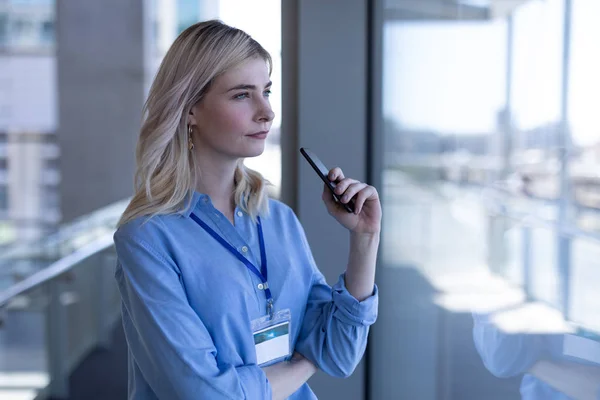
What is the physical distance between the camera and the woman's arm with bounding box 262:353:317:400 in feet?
5.04

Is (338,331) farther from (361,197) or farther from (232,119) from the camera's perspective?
(232,119)

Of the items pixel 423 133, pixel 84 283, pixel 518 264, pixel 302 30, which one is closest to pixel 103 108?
pixel 84 283

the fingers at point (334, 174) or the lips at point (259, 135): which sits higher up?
the lips at point (259, 135)

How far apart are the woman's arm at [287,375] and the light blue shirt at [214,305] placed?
0.04 meters

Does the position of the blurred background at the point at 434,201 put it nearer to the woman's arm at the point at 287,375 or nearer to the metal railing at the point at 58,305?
the metal railing at the point at 58,305

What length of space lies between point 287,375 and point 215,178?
1.82ft

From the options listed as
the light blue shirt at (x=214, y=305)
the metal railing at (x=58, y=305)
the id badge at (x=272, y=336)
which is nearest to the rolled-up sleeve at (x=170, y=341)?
the light blue shirt at (x=214, y=305)

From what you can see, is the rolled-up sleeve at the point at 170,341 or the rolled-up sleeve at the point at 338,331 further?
the rolled-up sleeve at the point at 338,331

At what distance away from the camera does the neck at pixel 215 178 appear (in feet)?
5.45

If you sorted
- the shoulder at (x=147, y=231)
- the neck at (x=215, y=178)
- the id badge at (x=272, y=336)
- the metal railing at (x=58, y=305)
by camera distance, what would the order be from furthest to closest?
the metal railing at (x=58, y=305) < the neck at (x=215, y=178) < the id badge at (x=272, y=336) < the shoulder at (x=147, y=231)

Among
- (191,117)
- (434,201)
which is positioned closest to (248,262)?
(191,117)

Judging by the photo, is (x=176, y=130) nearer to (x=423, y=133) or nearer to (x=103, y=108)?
(x=423, y=133)

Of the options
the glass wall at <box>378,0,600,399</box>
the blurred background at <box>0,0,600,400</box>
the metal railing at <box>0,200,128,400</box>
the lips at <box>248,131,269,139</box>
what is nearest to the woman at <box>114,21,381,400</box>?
the lips at <box>248,131,269,139</box>

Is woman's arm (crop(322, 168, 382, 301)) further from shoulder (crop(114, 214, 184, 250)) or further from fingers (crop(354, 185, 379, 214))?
shoulder (crop(114, 214, 184, 250))
